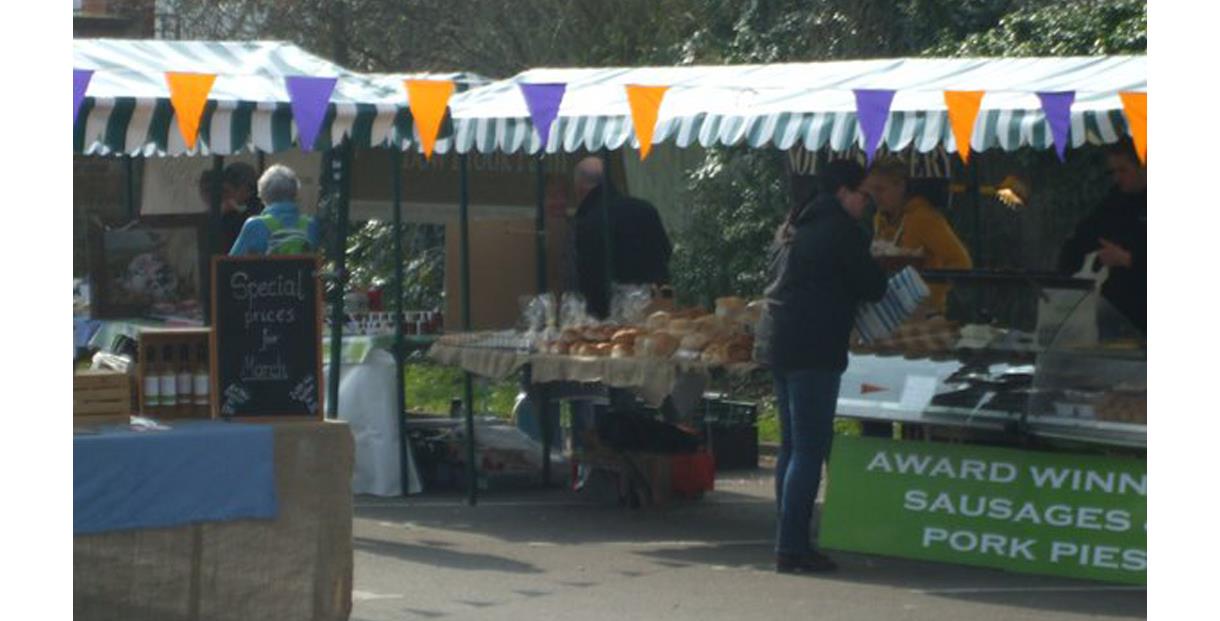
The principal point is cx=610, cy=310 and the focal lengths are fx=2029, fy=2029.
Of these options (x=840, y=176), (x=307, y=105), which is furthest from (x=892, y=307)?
(x=307, y=105)

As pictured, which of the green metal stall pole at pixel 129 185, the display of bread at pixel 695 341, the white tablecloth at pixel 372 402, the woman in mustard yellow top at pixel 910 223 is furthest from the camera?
the green metal stall pole at pixel 129 185

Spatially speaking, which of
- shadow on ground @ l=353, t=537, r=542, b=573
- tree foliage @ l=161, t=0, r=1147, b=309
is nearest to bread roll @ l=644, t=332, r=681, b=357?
shadow on ground @ l=353, t=537, r=542, b=573

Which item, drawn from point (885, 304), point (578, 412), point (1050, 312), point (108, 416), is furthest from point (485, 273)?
point (108, 416)

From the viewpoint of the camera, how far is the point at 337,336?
37.5ft

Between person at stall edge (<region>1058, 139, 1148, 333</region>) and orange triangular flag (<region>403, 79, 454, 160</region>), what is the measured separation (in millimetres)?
3135

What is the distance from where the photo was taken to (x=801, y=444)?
919 centimetres

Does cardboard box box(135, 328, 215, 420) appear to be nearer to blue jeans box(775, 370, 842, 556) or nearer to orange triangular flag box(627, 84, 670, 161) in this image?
orange triangular flag box(627, 84, 670, 161)

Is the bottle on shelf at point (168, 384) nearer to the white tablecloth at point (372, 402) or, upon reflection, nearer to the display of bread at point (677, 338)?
the display of bread at point (677, 338)

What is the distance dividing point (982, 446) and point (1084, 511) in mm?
632

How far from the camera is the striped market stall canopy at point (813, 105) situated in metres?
8.62

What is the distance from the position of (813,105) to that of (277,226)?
2.72 metres

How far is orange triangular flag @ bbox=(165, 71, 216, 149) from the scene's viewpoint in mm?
8516

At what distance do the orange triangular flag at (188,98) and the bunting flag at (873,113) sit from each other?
9.32 ft

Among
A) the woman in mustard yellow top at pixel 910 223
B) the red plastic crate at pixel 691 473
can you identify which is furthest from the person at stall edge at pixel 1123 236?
the red plastic crate at pixel 691 473
